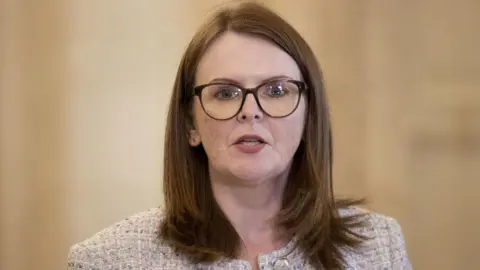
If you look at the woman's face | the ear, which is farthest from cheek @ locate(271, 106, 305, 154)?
the ear

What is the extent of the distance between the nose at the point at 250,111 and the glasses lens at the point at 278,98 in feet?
0.04

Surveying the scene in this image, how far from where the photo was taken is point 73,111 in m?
1.84

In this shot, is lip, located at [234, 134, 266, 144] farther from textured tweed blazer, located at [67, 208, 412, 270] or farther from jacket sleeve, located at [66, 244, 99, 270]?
jacket sleeve, located at [66, 244, 99, 270]

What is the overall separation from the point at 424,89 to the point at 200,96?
0.97m

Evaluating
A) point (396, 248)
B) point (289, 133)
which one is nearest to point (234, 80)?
point (289, 133)

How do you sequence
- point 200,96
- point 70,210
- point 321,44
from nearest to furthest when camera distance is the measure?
1. point 200,96
2. point 70,210
3. point 321,44

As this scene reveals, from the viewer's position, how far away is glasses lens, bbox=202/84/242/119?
3.70ft

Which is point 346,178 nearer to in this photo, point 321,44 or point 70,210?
point 321,44

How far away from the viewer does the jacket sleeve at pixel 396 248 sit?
126 cm

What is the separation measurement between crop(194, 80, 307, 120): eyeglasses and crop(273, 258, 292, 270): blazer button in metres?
0.26

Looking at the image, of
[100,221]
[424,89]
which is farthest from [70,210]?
[424,89]

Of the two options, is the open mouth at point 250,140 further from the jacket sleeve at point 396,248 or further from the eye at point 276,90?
the jacket sleeve at point 396,248

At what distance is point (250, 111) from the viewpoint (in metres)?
1.11

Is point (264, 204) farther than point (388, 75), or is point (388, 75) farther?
point (388, 75)
